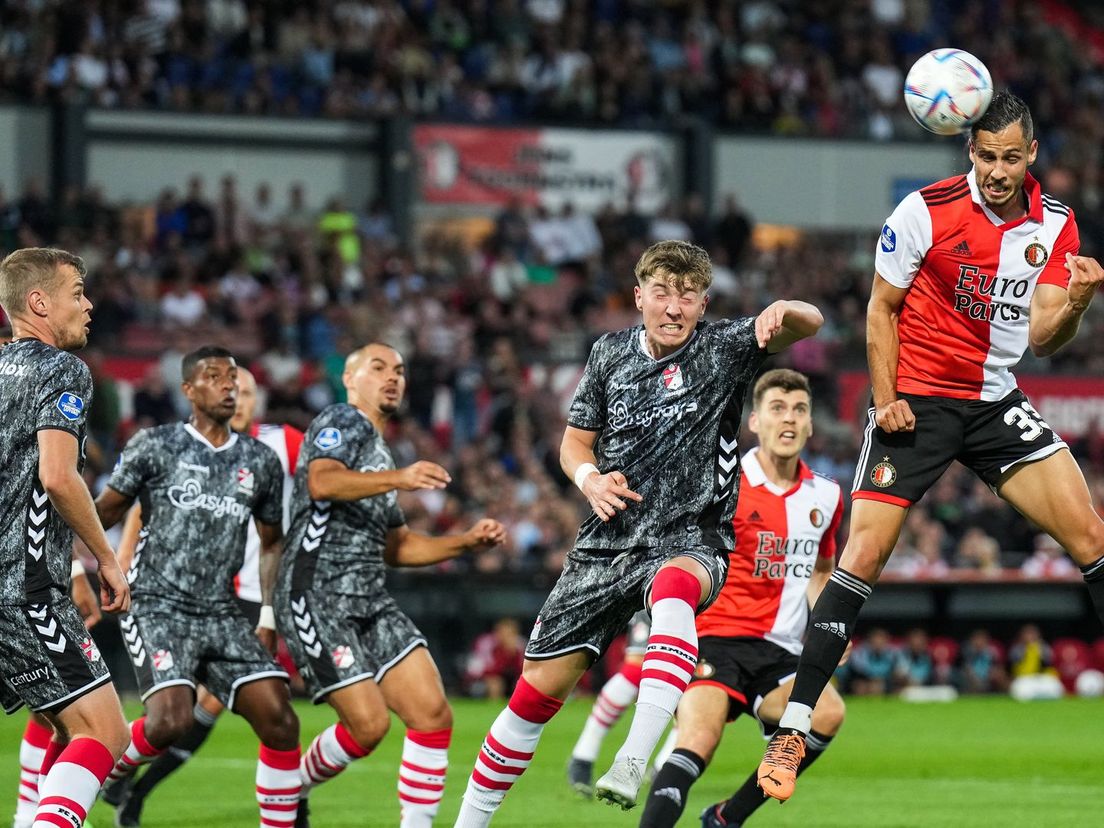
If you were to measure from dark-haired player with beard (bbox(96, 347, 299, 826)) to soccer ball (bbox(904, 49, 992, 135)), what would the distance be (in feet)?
11.8

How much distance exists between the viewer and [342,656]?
892cm

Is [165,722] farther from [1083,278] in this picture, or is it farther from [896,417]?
[1083,278]

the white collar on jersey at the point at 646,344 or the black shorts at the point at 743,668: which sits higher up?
the white collar on jersey at the point at 646,344

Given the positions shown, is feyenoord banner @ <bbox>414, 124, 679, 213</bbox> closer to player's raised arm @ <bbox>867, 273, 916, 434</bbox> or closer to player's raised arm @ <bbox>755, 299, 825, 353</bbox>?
player's raised arm @ <bbox>867, 273, 916, 434</bbox>

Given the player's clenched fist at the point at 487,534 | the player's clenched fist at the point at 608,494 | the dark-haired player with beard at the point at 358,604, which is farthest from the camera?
the dark-haired player with beard at the point at 358,604

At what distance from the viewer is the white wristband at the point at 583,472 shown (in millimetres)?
7281

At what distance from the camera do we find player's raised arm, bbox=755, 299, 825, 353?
23.7ft

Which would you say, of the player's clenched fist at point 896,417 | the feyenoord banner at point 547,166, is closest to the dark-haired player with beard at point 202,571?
the player's clenched fist at point 896,417

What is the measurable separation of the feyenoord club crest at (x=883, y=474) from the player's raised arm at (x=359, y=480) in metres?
1.94

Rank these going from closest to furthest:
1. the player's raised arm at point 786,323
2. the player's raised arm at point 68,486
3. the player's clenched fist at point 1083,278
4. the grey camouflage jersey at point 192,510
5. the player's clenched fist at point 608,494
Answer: the player's raised arm at point 68,486 < the player's clenched fist at point 608,494 < the player's raised arm at point 786,323 < the player's clenched fist at point 1083,278 < the grey camouflage jersey at point 192,510

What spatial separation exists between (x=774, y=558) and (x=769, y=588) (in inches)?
6.3

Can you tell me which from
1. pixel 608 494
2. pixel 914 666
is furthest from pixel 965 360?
pixel 914 666

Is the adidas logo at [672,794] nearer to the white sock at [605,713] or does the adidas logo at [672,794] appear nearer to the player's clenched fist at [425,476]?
the player's clenched fist at [425,476]

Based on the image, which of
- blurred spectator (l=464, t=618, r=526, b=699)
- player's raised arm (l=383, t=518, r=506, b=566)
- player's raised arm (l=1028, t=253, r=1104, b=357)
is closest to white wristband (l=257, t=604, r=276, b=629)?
player's raised arm (l=383, t=518, r=506, b=566)
